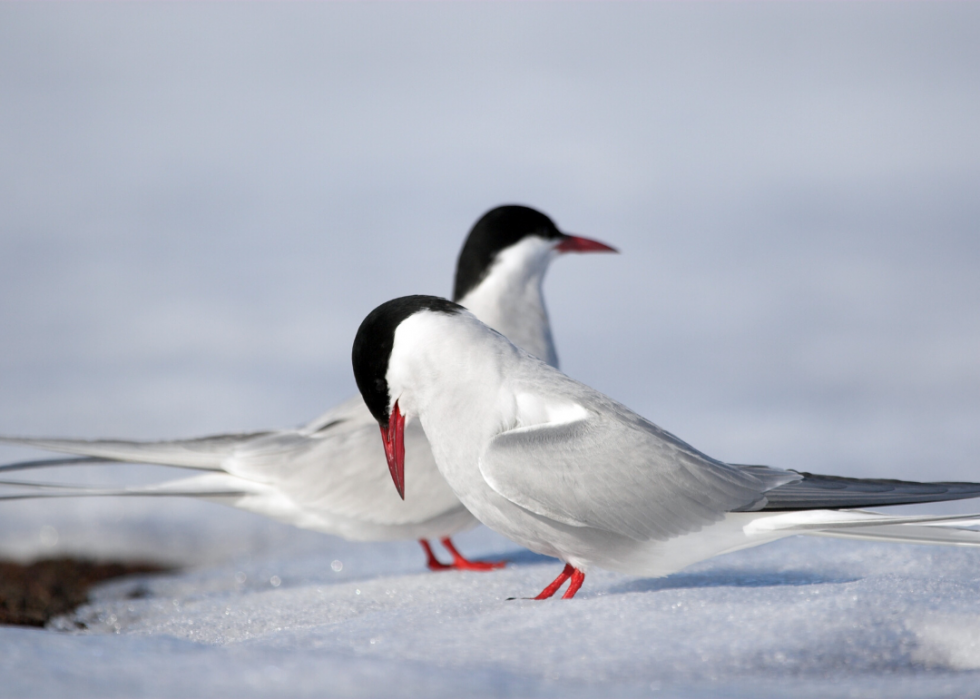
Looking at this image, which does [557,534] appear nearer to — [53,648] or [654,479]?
[654,479]

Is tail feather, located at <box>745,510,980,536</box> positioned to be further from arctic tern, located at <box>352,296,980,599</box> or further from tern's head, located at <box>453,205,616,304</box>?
tern's head, located at <box>453,205,616,304</box>

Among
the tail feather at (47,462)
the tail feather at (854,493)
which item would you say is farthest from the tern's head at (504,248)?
the tail feather at (854,493)

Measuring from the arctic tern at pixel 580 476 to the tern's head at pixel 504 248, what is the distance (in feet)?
5.09


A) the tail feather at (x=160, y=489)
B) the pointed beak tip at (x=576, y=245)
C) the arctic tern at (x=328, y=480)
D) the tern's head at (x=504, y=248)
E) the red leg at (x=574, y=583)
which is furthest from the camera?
the pointed beak tip at (x=576, y=245)

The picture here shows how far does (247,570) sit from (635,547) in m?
2.38

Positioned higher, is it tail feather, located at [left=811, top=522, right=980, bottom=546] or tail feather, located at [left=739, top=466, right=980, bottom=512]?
tail feather, located at [left=739, top=466, right=980, bottom=512]

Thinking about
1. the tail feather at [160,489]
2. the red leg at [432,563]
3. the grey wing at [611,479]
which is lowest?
the red leg at [432,563]

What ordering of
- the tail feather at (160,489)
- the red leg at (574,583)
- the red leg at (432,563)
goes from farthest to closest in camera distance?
the red leg at (432,563), the tail feather at (160,489), the red leg at (574,583)

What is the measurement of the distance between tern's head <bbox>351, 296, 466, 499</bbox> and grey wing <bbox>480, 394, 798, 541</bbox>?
386 mm

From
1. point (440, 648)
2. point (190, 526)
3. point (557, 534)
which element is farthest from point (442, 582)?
point (190, 526)

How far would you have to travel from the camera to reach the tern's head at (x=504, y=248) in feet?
13.9

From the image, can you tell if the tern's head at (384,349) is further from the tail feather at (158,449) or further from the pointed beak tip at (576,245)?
the pointed beak tip at (576,245)

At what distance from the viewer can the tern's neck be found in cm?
406

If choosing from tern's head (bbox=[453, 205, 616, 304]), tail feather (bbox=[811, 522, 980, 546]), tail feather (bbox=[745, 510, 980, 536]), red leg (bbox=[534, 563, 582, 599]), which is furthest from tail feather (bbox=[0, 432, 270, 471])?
tail feather (bbox=[811, 522, 980, 546])
